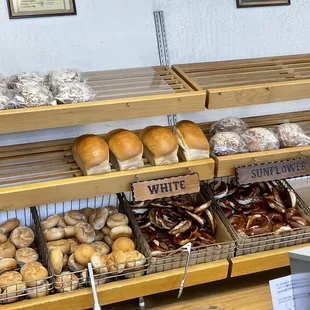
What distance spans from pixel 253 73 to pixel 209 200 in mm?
579

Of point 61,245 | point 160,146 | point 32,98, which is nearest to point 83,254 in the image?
point 61,245

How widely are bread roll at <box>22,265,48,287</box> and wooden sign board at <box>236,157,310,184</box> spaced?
805 millimetres

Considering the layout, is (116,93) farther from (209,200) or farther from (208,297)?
(208,297)

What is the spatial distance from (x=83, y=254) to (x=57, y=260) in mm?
97

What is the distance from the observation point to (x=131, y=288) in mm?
1852

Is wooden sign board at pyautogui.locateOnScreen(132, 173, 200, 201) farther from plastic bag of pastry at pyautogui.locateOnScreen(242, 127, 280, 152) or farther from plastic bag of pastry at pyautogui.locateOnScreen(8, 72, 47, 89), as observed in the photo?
plastic bag of pastry at pyautogui.locateOnScreen(8, 72, 47, 89)

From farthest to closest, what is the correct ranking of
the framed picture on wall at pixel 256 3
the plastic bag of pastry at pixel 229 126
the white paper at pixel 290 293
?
the framed picture on wall at pixel 256 3
the plastic bag of pastry at pixel 229 126
the white paper at pixel 290 293

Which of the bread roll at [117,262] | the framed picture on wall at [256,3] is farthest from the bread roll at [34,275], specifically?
the framed picture on wall at [256,3]

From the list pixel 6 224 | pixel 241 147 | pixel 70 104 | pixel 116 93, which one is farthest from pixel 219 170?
pixel 6 224

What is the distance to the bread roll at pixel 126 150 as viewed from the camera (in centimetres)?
183

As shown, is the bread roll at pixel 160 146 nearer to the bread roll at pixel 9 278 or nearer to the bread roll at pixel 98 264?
the bread roll at pixel 98 264

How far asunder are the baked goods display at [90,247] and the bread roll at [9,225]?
4.2 inches

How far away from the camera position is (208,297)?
2.04 metres

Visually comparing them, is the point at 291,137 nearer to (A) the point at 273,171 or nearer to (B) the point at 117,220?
(A) the point at 273,171
